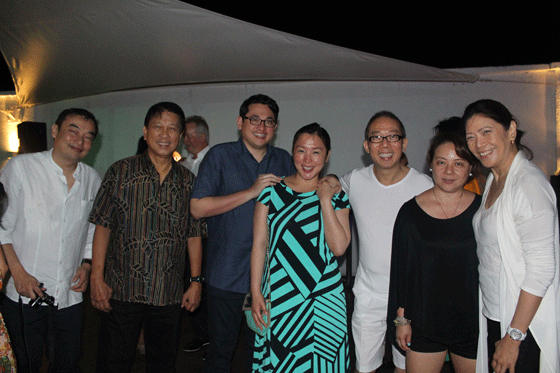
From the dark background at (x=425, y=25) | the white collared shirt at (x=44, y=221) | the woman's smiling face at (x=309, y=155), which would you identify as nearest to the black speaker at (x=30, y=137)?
the dark background at (x=425, y=25)

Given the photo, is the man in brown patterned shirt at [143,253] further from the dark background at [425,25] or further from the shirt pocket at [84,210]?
the dark background at [425,25]

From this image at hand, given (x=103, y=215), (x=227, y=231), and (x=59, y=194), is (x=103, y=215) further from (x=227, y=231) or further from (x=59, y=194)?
(x=227, y=231)

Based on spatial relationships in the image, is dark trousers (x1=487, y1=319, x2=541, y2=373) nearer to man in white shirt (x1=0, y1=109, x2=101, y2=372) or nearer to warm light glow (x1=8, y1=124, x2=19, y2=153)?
man in white shirt (x1=0, y1=109, x2=101, y2=372)

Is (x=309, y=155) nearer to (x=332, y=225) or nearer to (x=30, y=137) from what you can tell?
(x=332, y=225)

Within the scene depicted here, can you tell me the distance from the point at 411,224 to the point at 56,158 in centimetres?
197

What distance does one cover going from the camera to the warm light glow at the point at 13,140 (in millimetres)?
7223

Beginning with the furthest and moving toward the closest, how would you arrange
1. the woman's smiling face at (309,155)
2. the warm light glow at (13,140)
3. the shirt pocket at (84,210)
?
the warm light glow at (13,140), the shirt pocket at (84,210), the woman's smiling face at (309,155)

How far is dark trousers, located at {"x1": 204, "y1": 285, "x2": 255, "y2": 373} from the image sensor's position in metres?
2.02

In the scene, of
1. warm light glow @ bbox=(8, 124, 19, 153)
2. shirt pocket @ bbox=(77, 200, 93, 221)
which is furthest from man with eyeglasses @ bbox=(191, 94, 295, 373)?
warm light glow @ bbox=(8, 124, 19, 153)

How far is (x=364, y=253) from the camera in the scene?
82.2 inches

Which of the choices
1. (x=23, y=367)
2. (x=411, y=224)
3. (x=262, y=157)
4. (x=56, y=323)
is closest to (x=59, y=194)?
(x=56, y=323)

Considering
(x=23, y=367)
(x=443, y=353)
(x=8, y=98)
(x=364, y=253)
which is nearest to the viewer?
(x=443, y=353)

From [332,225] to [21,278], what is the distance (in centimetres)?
164

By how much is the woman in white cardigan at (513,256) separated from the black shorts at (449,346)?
0.08 metres
